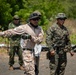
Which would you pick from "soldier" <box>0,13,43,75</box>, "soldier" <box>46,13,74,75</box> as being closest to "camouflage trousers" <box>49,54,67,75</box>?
"soldier" <box>46,13,74,75</box>

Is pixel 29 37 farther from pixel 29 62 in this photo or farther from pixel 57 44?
pixel 57 44

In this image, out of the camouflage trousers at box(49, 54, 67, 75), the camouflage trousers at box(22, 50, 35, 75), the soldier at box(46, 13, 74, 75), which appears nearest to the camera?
the camouflage trousers at box(22, 50, 35, 75)

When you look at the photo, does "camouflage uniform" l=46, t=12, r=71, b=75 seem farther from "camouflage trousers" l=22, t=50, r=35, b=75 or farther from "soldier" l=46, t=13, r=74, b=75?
"camouflage trousers" l=22, t=50, r=35, b=75

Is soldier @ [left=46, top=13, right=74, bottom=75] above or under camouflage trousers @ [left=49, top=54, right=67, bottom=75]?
above

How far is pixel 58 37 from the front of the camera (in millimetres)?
9422

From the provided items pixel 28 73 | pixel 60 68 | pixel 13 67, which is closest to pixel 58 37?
pixel 60 68

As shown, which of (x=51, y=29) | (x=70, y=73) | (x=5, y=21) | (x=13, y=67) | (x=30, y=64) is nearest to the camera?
(x=30, y=64)

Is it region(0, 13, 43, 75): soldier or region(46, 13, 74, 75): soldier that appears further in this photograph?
region(46, 13, 74, 75): soldier

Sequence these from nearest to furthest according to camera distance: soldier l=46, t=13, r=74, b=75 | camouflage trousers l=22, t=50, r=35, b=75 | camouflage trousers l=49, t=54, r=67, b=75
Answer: camouflage trousers l=22, t=50, r=35, b=75 → soldier l=46, t=13, r=74, b=75 → camouflage trousers l=49, t=54, r=67, b=75

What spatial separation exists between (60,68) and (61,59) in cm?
24

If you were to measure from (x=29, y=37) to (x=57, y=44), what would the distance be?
3.99 feet

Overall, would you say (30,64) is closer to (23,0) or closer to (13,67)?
(13,67)

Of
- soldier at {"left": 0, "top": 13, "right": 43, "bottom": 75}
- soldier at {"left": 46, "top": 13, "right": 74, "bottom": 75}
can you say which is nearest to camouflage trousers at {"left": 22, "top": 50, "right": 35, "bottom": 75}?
soldier at {"left": 0, "top": 13, "right": 43, "bottom": 75}

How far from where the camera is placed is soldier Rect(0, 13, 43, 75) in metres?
8.42
